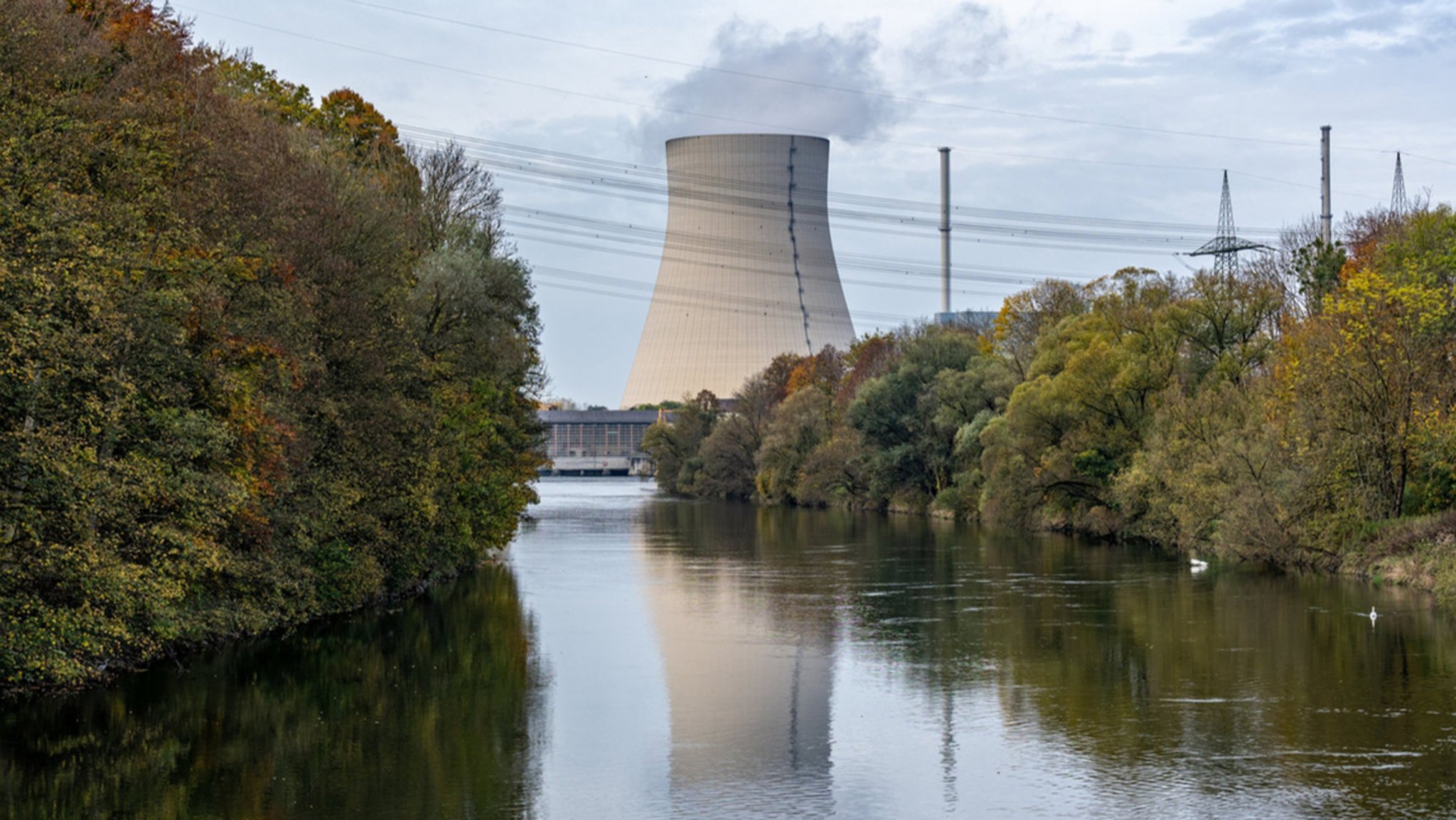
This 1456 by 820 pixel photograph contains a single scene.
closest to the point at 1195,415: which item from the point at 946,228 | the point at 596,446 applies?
the point at 946,228

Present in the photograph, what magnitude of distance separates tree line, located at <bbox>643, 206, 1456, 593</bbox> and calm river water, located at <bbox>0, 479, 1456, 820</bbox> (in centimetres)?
239

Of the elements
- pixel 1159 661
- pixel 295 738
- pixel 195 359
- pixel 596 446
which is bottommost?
pixel 295 738

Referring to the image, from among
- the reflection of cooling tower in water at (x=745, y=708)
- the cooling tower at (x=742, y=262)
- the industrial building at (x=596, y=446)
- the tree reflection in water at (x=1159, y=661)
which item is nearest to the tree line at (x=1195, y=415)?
the tree reflection in water at (x=1159, y=661)

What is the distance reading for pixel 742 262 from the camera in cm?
6519

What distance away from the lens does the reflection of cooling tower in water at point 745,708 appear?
11477mm

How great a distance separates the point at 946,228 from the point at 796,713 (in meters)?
67.5

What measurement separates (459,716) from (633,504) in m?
56.3

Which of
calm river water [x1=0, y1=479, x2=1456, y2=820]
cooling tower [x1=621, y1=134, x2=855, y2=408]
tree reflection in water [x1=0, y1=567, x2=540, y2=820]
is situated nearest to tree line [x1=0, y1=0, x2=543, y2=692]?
tree reflection in water [x1=0, y1=567, x2=540, y2=820]

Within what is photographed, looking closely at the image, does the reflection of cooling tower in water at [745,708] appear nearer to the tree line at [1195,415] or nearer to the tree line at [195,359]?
the tree line at [195,359]

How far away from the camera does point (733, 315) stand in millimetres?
69938

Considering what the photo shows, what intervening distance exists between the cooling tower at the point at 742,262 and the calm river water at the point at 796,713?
38.3m

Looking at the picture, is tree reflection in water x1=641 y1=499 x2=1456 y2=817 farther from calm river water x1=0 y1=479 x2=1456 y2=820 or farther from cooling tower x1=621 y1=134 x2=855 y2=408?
cooling tower x1=621 y1=134 x2=855 y2=408

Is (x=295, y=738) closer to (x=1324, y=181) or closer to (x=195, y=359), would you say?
(x=195, y=359)

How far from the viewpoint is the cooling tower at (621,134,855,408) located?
Result: 63500mm
